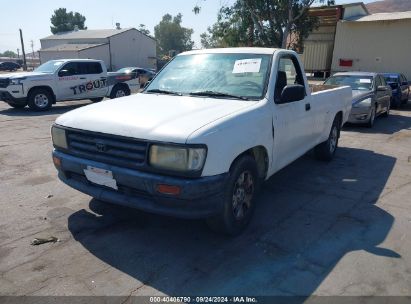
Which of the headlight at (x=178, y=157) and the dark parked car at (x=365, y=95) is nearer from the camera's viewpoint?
the headlight at (x=178, y=157)

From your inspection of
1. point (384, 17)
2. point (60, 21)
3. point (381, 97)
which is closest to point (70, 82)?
point (381, 97)

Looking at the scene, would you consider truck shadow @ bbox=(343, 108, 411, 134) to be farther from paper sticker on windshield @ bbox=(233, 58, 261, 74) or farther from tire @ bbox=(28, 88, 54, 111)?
tire @ bbox=(28, 88, 54, 111)

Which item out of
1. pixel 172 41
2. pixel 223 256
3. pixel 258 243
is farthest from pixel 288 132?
pixel 172 41

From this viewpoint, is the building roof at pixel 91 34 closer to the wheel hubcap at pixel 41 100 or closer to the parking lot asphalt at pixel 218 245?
the wheel hubcap at pixel 41 100

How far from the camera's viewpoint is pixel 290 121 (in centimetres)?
459

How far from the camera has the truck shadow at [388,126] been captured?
10250 millimetres

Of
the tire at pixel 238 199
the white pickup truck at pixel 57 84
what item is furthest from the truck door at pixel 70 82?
the tire at pixel 238 199

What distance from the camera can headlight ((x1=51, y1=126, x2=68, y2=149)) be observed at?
3867 mm

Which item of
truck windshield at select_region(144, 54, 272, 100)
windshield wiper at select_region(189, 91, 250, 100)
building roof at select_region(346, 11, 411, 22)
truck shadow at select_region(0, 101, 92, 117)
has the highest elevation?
building roof at select_region(346, 11, 411, 22)

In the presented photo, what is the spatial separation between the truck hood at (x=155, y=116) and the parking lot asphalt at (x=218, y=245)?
114 centimetres

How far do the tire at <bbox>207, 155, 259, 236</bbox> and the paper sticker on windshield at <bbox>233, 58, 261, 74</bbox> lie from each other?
1.19m

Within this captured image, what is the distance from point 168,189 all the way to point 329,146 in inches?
173

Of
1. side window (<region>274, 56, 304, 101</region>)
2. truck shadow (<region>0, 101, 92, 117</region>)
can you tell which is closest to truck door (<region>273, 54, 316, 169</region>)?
side window (<region>274, 56, 304, 101</region>)

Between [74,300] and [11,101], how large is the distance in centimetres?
1214
